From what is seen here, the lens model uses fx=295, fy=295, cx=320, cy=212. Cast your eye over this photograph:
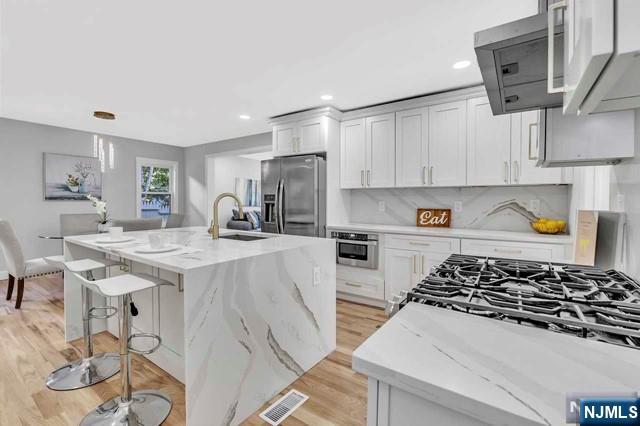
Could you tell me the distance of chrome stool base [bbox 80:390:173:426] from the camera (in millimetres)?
1559

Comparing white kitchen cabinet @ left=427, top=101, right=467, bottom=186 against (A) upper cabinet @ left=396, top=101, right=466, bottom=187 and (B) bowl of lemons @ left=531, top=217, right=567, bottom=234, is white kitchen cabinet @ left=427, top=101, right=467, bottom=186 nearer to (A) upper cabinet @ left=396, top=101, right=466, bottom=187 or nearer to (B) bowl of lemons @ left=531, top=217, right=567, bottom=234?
(A) upper cabinet @ left=396, top=101, right=466, bottom=187

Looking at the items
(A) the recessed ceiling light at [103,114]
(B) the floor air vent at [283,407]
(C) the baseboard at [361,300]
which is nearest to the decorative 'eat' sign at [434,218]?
(C) the baseboard at [361,300]

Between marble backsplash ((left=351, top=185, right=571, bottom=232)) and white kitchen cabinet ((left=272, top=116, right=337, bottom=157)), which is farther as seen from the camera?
white kitchen cabinet ((left=272, top=116, right=337, bottom=157))

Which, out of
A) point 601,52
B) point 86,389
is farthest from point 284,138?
point 601,52

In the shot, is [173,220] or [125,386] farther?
[173,220]

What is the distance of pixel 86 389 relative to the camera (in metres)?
1.86

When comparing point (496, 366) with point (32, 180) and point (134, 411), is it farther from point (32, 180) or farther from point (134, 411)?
point (32, 180)

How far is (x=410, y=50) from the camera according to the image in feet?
8.01

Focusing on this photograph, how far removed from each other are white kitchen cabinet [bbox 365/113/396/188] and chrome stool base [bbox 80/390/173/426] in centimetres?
293

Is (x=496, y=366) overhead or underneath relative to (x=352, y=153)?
underneath

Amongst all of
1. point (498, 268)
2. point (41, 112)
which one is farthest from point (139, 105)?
point (498, 268)

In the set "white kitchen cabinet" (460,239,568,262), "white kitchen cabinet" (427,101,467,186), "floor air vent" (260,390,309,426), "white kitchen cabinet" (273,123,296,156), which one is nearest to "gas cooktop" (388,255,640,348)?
"floor air vent" (260,390,309,426)

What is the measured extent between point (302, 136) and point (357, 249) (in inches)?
65.4

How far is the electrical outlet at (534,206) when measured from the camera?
2.99 meters
